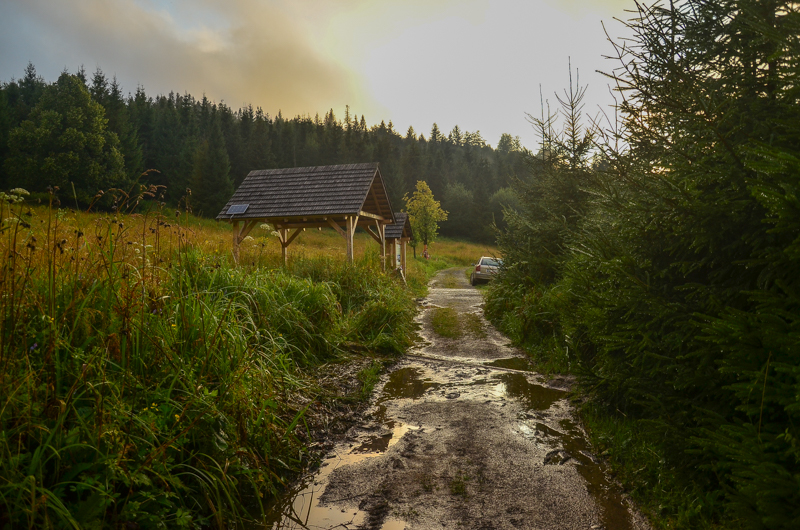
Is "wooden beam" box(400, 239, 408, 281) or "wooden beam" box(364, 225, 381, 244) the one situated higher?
"wooden beam" box(364, 225, 381, 244)

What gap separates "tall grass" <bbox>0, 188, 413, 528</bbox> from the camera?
225 cm

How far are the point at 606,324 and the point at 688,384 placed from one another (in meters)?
1.34

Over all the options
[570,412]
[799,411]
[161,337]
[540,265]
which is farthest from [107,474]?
[540,265]

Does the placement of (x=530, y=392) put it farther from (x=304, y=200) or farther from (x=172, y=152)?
(x=172, y=152)

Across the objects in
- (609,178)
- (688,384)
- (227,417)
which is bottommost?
(227,417)

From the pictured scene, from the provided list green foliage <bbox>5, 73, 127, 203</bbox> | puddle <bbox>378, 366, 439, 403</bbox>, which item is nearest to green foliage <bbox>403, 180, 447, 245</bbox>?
green foliage <bbox>5, 73, 127, 203</bbox>

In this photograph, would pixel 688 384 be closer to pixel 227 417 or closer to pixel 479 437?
pixel 479 437

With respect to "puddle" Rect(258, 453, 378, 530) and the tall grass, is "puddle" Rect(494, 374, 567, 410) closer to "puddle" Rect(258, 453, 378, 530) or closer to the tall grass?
the tall grass

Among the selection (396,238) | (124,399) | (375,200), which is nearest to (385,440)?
(124,399)

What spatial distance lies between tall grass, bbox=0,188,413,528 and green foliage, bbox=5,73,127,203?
155ft

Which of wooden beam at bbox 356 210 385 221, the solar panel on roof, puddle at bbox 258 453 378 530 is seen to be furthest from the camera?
wooden beam at bbox 356 210 385 221

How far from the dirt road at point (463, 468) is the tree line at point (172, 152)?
3001 centimetres

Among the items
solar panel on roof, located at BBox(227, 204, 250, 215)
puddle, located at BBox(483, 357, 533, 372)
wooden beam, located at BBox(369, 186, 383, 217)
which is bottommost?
puddle, located at BBox(483, 357, 533, 372)

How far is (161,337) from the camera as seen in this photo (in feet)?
11.2
